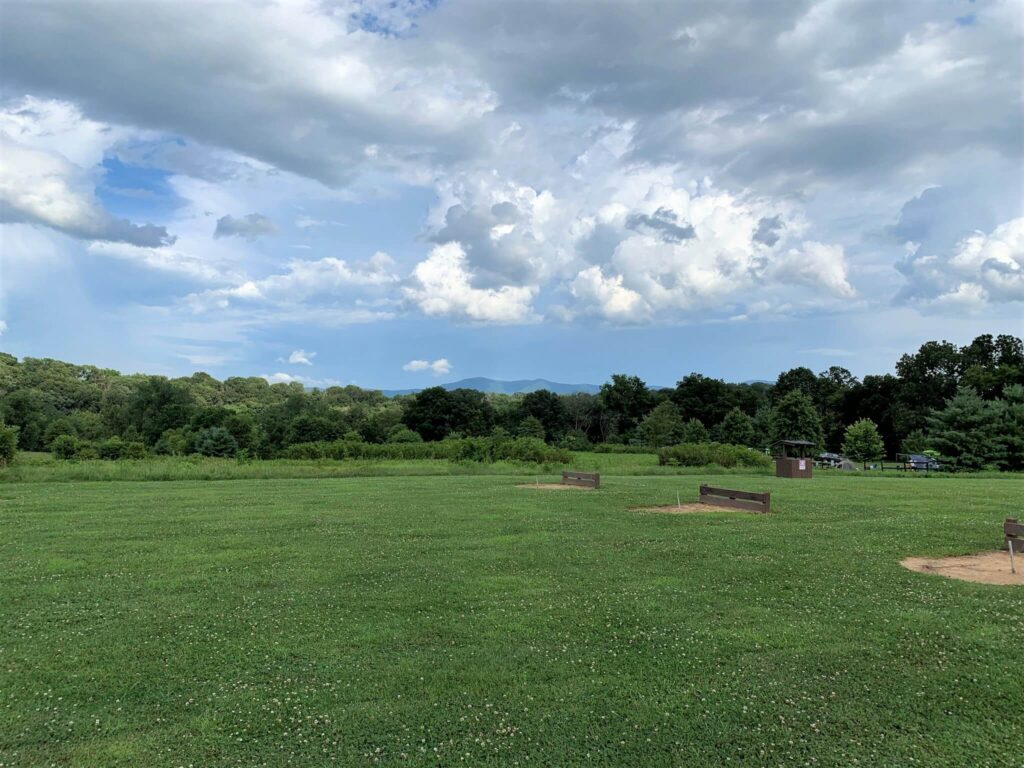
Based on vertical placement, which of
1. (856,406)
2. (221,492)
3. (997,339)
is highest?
(997,339)

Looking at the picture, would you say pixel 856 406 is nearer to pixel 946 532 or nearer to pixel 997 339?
pixel 997 339

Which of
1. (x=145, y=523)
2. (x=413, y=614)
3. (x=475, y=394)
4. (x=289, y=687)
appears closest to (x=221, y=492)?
(x=145, y=523)

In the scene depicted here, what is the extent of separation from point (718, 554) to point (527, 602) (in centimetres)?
461

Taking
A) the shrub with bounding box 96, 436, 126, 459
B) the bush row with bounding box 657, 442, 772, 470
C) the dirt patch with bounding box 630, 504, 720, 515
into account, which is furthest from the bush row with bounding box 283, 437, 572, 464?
the dirt patch with bounding box 630, 504, 720, 515

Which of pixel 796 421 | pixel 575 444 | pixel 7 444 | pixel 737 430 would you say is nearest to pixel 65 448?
pixel 7 444

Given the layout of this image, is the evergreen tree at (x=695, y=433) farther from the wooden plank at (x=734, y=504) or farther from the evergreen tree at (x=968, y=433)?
the wooden plank at (x=734, y=504)

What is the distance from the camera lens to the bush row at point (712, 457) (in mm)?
41844

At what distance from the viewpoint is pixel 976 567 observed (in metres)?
10.7

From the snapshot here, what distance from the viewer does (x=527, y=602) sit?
8.47 meters

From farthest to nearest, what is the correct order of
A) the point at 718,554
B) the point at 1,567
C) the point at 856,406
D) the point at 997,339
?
the point at 856,406 < the point at 997,339 < the point at 718,554 < the point at 1,567

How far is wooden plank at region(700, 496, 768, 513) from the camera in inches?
676

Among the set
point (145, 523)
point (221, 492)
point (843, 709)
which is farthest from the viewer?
point (221, 492)

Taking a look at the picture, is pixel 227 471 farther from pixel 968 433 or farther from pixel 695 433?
pixel 695 433

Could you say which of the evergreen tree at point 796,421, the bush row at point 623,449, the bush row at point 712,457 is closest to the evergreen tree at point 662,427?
the bush row at point 623,449
